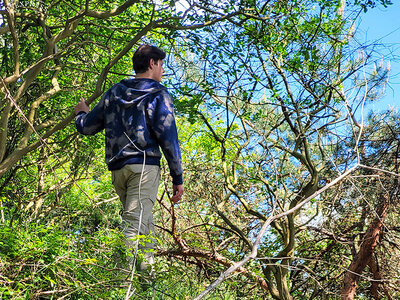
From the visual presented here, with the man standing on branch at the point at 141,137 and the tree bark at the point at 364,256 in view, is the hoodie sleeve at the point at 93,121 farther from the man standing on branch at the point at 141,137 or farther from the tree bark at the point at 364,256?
→ the tree bark at the point at 364,256

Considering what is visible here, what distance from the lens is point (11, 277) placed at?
124 inches

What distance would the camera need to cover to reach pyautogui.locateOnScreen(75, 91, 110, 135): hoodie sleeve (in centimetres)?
393

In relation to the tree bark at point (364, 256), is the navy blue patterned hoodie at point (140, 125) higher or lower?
higher

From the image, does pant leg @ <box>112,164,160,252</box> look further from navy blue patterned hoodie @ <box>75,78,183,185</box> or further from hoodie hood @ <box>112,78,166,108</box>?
hoodie hood @ <box>112,78,166,108</box>

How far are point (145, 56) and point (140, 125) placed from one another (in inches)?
22.6

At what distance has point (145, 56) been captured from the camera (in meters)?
3.88

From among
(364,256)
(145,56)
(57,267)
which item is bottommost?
(57,267)

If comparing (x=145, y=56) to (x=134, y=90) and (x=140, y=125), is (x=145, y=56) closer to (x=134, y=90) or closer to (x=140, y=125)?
(x=134, y=90)

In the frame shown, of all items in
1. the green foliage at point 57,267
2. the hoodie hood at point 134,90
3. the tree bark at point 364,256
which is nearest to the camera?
the green foliage at point 57,267

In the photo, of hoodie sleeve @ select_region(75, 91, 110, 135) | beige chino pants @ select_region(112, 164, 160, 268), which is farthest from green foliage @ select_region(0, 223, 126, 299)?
hoodie sleeve @ select_region(75, 91, 110, 135)

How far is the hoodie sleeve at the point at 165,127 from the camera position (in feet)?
11.9

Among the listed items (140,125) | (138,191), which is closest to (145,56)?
(140,125)

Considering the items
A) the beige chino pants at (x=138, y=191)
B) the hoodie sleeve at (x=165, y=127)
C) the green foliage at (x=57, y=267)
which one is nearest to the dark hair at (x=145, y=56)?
the hoodie sleeve at (x=165, y=127)

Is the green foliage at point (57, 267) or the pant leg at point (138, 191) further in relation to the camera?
the pant leg at point (138, 191)
